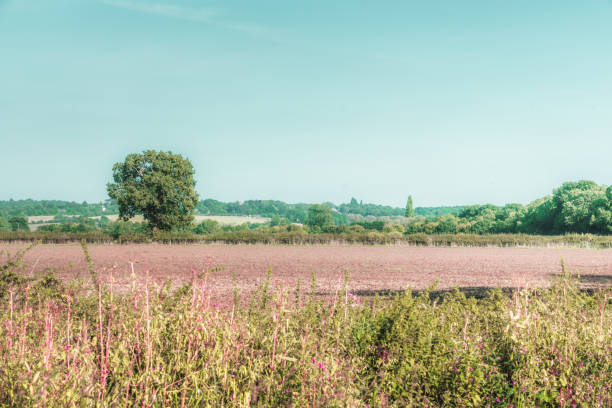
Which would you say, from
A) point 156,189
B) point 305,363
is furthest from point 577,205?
point 305,363

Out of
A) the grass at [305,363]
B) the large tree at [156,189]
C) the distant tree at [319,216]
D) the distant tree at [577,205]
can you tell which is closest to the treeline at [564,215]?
the distant tree at [577,205]

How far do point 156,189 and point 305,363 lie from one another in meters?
59.5

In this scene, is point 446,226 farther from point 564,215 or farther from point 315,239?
point 315,239

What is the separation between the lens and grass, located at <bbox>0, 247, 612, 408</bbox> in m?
4.10

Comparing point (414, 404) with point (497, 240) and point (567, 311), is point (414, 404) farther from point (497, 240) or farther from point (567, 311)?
point (497, 240)

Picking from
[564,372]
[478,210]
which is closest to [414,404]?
[564,372]

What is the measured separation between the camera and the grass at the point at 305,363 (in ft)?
13.5

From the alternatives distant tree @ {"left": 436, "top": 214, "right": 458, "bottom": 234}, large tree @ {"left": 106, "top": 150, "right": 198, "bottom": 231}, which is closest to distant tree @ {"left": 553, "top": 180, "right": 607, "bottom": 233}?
distant tree @ {"left": 436, "top": 214, "right": 458, "bottom": 234}

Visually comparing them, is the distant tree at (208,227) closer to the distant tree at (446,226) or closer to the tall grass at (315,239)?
the distant tree at (446,226)

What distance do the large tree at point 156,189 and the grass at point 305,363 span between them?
56154 mm

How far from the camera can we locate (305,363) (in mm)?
4457

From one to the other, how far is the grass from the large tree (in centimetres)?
5615

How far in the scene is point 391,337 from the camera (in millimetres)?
5410

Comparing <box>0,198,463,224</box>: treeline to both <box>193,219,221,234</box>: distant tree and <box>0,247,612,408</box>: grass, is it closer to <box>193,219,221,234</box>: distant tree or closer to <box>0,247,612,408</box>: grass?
<box>193,219,221,234</box>: distant tree
